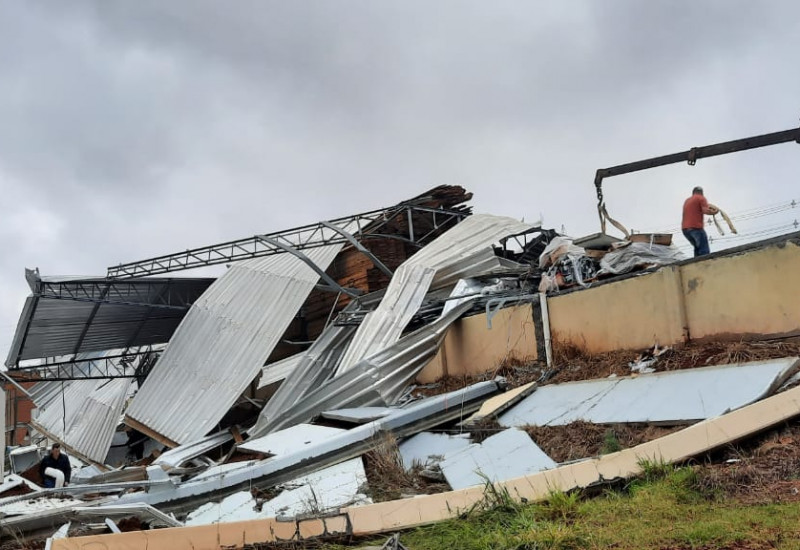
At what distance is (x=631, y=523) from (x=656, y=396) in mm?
2634

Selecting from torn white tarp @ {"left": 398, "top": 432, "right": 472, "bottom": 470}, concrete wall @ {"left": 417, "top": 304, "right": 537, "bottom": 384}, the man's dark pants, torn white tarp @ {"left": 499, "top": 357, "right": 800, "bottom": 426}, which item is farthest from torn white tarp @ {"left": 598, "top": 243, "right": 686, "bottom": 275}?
torn white tarp @ {"left": 398, "top": 432, "right": 472, "bottom": 470}

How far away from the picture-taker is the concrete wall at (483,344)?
962cm

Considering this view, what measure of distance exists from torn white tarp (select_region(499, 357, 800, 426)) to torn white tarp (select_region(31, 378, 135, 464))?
13.3 metres

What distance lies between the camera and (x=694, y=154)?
28.9ft

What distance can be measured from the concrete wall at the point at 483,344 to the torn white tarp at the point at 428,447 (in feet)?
8.53

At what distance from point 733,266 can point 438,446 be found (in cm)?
381

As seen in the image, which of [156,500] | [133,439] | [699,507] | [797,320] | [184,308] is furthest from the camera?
[133,439]

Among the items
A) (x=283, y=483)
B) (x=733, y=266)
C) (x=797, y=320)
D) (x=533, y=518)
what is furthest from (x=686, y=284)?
(x=283, y=483)

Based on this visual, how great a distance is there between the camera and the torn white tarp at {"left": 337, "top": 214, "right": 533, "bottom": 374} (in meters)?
10.9

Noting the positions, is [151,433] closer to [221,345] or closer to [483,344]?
[221,345]

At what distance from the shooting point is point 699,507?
4203 millimetres

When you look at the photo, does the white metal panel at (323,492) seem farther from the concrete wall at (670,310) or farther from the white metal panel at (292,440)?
the concrete wall at (670,310)

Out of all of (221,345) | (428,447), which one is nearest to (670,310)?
(428,447)

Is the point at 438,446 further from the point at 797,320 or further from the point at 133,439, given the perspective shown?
the point at 133,439
